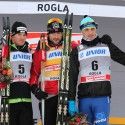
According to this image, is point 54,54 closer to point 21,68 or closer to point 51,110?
point 21,68

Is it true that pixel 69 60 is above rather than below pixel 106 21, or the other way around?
below

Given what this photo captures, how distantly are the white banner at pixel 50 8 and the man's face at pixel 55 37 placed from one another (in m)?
2.06

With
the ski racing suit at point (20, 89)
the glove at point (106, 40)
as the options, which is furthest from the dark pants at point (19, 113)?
the glove at point (106, 40)

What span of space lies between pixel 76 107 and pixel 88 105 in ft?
0.62

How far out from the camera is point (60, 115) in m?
6.20

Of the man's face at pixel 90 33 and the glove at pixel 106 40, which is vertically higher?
the man's face at pixel 90 33

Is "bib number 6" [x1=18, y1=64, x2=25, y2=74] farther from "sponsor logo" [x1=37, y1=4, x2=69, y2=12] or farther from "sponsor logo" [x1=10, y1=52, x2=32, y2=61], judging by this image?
"sponsor logo" [x1=37, y1=4, x2=69, y2=12]

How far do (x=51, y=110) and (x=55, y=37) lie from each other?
100 centimetres

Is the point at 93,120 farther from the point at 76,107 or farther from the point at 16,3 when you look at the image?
the point at 16,3

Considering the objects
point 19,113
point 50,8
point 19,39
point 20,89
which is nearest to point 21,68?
point 20,89

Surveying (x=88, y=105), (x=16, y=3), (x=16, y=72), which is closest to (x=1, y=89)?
(x=16, y=72)

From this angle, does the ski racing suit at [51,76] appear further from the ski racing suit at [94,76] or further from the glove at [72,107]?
the glove at [72,107]

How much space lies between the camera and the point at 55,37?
6355mm

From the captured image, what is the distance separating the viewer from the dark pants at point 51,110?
632cm
